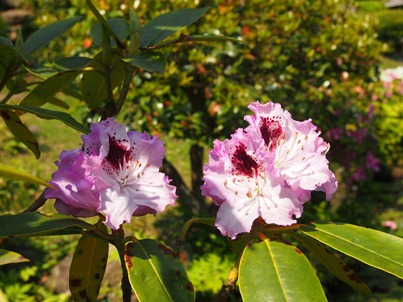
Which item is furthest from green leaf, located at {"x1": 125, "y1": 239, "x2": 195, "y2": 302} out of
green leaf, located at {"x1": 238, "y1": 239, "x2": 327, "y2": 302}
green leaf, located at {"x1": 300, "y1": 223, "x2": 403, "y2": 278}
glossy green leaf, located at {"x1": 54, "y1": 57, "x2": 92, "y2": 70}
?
glossy green leaf, located at {"x1": 54, "y1": 57, "x2": 92, "y2": 70}

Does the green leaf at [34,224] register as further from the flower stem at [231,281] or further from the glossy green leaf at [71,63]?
the glossy green leaf at [71,63]

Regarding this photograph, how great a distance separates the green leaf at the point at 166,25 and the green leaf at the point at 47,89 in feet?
0.57

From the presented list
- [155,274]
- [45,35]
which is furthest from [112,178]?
[45,35]

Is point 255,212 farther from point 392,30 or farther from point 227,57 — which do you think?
point 392,30

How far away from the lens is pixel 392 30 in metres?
16.3

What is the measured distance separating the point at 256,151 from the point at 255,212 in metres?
0.10

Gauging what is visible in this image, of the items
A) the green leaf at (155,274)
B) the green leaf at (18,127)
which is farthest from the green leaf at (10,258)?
the green leaf at (18,127)

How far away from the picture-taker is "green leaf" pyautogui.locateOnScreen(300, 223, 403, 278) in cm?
83

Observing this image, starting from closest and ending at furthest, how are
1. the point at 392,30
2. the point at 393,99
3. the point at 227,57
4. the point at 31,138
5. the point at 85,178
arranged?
the point at 85,178
the point at 31,138
the point at 227,57
the point at 393,99
the point at 392,30

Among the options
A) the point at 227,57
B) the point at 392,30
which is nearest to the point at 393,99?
the point at 227,57

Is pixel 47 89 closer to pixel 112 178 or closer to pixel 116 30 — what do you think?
pixel 116 30

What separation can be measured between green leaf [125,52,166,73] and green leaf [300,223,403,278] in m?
0.39

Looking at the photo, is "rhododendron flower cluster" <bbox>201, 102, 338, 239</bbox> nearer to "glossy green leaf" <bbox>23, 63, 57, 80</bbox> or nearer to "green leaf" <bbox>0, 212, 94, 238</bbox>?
"green leaf" <bbox>0, 212, 94, 238</bbox>

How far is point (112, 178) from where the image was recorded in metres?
0.85
